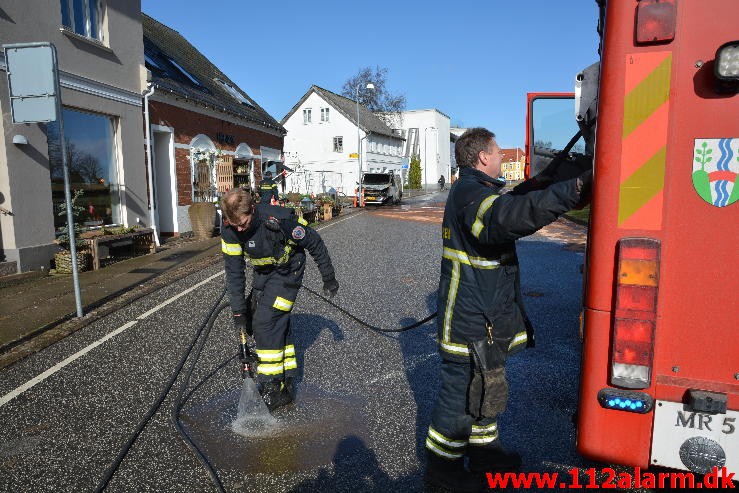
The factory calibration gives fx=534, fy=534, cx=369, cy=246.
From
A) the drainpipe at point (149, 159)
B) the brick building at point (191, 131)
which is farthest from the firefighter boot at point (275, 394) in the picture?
the brick building at point (191, 131)

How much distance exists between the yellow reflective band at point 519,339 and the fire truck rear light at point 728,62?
155cm

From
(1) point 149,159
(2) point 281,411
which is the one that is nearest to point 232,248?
(2) point 281,411

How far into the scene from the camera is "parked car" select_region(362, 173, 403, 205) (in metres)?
32.1

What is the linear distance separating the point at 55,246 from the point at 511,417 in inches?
361

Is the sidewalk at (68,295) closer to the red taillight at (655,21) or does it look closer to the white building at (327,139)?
the red taillight at (655,21)

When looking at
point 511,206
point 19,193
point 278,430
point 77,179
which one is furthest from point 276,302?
point 77,179

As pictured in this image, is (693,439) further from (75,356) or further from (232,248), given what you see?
(75,356)

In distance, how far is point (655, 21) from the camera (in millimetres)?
1853

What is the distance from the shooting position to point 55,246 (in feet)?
32.1

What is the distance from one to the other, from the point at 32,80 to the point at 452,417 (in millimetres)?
6211

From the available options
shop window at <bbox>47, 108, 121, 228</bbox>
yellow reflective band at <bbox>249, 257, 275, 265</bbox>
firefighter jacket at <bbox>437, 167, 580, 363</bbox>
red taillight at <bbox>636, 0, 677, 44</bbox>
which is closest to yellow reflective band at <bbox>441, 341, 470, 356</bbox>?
firefighter jacket at <bbox>437, 167, 580, 363</bbox>

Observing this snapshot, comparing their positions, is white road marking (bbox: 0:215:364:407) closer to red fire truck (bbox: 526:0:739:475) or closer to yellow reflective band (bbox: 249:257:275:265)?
yellow reflective band (bbox: 249:257:275:265)

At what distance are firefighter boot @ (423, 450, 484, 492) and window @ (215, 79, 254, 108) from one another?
20.5 meters

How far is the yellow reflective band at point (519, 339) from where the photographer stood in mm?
2825
